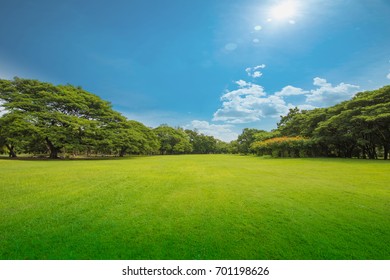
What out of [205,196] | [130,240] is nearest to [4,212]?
[130,240]

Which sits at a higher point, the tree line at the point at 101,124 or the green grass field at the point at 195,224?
the tree line at the point at 101,124

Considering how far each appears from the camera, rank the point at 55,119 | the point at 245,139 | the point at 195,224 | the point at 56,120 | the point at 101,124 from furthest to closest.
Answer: the point at 245,139 → the point at 101,124 → the point at 56,120 → the point at 55,119 → the point at 195,224

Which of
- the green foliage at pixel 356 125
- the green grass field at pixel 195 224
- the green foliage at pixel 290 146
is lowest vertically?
the green grass field at pixel 195 224

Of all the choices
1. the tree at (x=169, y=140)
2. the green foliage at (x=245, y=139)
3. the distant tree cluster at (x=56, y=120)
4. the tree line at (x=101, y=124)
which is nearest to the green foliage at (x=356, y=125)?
the tree line at (x=101, y=124)

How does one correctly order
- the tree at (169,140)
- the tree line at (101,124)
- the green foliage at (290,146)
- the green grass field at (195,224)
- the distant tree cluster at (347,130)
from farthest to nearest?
the tree at (169,140)
the green foliage at (290,146)
the tree line at (101,124)
the distant tree cluster at (347,130)
the green grass field at (195,224)

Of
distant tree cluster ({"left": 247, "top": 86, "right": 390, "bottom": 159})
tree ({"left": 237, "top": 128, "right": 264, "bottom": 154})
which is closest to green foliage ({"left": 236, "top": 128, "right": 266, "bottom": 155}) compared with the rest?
tree ({"left": 237, "top": 128, "right": 264, "bottom": 154})

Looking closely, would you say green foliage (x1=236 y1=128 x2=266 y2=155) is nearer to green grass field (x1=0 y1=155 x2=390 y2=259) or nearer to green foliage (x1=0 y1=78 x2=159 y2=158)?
green foliage (x1=0 y1=78 x2=159 y2=158)

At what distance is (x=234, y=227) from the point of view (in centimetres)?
303

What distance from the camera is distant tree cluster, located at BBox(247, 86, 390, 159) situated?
1736 cm

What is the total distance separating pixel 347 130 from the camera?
1966cm

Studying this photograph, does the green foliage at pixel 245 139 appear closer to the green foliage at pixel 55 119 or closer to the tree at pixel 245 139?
the tree at pixel 245 139

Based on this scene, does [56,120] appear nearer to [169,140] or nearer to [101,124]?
[101,124]

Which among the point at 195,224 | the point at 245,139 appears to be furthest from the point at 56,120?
the point at 245,139

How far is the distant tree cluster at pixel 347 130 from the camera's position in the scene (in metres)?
17.4
